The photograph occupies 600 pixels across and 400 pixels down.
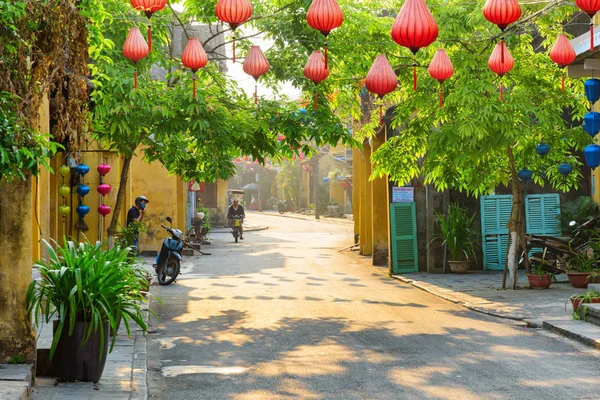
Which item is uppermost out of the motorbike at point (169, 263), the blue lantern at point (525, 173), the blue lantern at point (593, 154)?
the blue lantern at point (593, 154)

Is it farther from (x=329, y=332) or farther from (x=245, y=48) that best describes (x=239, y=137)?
(x=329, y=332)

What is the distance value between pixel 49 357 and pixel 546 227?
49.3ft

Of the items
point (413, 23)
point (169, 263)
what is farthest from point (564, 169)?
point (413, 23)

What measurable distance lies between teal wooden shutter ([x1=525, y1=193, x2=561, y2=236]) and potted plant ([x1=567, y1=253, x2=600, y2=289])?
4.21 m

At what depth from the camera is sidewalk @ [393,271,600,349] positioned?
10.8m

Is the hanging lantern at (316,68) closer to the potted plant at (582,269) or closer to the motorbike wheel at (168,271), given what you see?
the potted plant at (582,269)

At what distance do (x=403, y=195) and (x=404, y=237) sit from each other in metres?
1.04

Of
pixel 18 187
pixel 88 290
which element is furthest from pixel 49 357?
pixel 18 187

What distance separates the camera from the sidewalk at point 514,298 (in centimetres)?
1083

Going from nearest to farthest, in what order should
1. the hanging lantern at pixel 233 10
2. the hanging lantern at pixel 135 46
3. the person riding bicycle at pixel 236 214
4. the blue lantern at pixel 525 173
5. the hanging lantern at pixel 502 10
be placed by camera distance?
the hanging lantern at pixel 502 10 → the hanging lantern at pixel 233 10 → the hanging lantern at pixel 135 46 → the blue lantern at pixel 525 173 → the person riding bicycle at pixel 236 214

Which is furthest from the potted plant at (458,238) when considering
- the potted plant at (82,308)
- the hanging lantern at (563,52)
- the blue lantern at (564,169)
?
the potted plant at (82,308)

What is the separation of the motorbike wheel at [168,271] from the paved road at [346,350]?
25.4 inches

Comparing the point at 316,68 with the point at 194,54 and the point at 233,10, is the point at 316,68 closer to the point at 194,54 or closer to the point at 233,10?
the point at 194,54

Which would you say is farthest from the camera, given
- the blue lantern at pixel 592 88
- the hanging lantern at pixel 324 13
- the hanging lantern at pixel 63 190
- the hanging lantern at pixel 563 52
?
the hanging lantern at pixel 63 190
